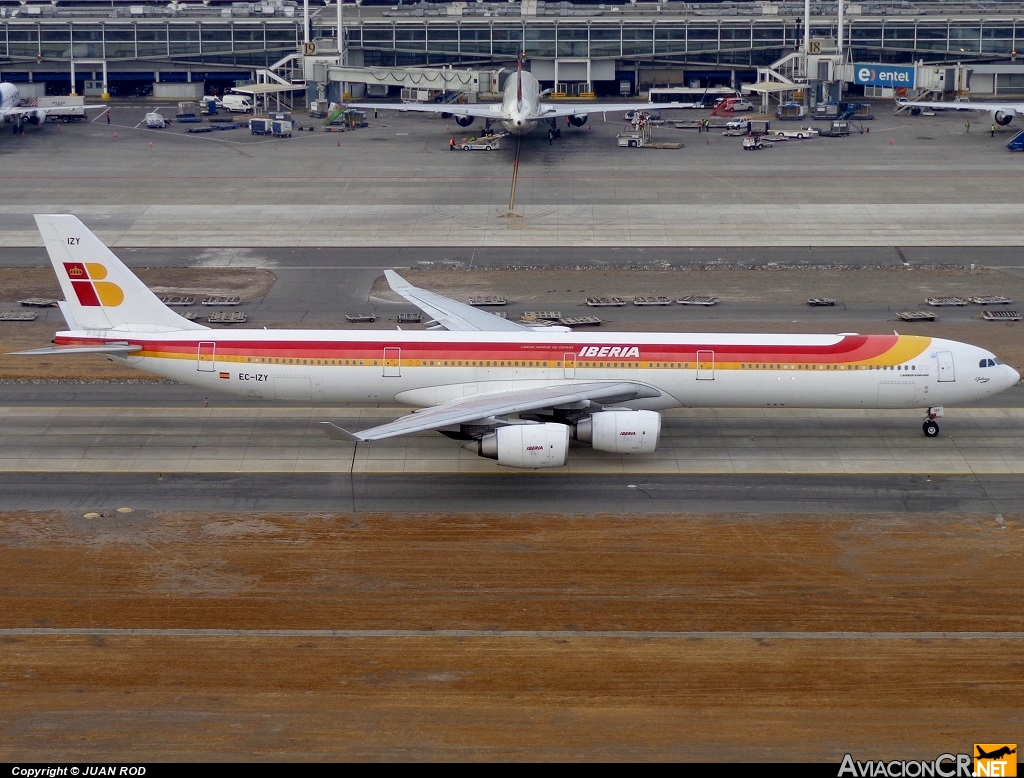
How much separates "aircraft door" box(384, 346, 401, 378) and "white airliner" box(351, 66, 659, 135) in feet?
226

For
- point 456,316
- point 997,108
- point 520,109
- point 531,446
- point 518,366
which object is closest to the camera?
point 531,446

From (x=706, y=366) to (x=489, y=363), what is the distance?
8.31 m

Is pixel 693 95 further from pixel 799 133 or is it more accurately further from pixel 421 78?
pixel 421 78

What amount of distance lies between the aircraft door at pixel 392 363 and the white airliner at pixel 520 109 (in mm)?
69020

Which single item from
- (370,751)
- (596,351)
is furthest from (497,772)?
(596,351)

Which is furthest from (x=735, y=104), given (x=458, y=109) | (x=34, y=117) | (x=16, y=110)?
(x=16, y=110)

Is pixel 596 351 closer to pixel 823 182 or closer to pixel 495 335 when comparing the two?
pixel 495 335

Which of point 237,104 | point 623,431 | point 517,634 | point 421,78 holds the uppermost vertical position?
point 421,78

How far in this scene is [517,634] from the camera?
3588 centimetres

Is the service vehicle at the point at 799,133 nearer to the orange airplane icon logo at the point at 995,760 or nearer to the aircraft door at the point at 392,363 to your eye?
the aircraft door at the point at 392,363

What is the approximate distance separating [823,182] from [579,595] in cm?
6966

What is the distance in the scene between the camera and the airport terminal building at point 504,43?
143125 mm

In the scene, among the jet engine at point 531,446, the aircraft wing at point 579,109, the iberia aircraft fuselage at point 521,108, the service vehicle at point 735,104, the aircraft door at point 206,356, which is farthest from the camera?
the service vehicle at point 735,104

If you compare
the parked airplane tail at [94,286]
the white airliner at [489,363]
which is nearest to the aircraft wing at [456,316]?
the white airliner at [489,363]
